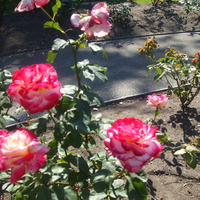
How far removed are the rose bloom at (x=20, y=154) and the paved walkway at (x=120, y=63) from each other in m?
2.55

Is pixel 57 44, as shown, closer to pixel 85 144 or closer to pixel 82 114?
pixel 82 114

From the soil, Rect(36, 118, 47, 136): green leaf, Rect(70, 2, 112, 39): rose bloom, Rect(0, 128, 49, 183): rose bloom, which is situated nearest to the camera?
Rect(0, 128, 49, 183): rose bloom

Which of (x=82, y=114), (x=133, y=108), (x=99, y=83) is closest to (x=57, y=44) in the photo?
(x=82, y=114)

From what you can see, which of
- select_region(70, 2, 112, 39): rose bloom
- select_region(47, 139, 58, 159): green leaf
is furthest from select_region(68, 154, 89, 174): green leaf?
select_region(70, 2, 112, 39): rose bloom

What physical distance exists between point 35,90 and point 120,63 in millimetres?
3596

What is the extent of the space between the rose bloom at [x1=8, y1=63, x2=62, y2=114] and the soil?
153cm

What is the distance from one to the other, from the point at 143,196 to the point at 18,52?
4159mm

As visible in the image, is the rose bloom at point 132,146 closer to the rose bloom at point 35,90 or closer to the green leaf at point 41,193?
the rose bloom at point 35,90

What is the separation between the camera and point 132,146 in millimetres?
768

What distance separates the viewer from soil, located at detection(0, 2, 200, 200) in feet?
6.88

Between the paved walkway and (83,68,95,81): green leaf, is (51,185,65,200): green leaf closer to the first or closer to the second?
(83,68,95,81): green leaf

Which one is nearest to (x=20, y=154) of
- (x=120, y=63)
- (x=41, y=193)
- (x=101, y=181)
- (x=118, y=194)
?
(x=41, y=193)

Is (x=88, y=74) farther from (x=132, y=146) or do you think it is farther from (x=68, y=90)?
(x=132, y=146)

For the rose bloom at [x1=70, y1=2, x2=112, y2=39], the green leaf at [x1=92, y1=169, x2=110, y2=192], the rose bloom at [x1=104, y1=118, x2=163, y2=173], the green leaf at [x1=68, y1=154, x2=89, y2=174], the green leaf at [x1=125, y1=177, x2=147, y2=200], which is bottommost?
the green leaf at [x1=68, y1=154, x2=89, y2=174]
